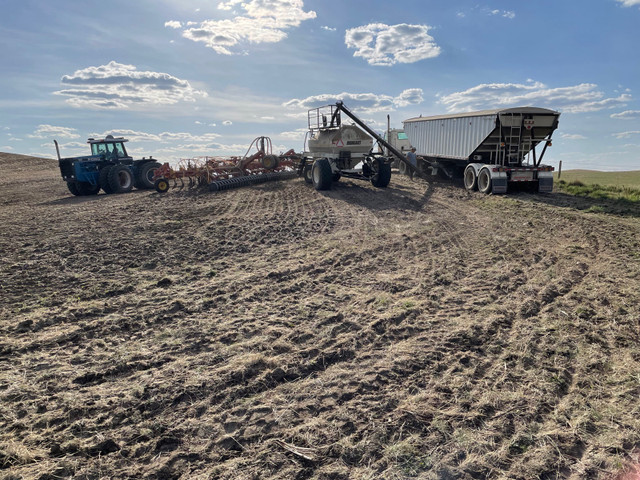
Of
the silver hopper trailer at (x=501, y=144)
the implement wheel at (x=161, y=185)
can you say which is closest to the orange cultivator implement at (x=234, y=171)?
the implement wheel at (x=161, y=185)

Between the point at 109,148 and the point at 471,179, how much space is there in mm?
15396

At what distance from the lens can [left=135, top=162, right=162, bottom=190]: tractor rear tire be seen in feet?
60.3

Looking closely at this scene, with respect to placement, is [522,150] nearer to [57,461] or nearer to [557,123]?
[557,123]

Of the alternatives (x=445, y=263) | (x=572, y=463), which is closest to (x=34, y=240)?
(x=445, y=263)

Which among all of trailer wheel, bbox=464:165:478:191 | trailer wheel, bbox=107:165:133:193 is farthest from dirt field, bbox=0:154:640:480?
trailer wheel, bbox=107:165:133:193

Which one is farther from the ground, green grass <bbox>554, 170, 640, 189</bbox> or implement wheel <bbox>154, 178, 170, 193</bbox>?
implement wheel <bbox>154, 178, 170, 193</bbox>

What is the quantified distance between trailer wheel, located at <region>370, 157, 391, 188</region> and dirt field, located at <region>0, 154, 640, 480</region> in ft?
22.6

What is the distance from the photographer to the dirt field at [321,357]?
9.24 feet

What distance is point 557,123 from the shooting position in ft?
46.9

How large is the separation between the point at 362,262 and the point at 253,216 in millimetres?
4934

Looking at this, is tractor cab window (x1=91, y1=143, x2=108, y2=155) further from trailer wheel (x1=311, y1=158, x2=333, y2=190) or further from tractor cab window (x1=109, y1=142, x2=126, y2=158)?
trailer wheel (x1=311, y1=158, x2=333, y2=190)

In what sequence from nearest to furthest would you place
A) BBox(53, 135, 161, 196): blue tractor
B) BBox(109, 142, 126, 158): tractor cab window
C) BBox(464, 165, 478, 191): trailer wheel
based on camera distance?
1. BBox(464, 165, 478, 191): trailer wheel
2. BBox(53, 135, 161, 196): blue tractor
3. BBox(109, 142, 126, 158): tractor cab window

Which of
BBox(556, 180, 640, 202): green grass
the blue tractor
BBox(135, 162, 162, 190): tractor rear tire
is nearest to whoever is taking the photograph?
BBox(556, 180, 640, 202): green grass

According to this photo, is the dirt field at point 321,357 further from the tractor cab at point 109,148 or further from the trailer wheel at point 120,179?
the tractor cab at point 109,148
